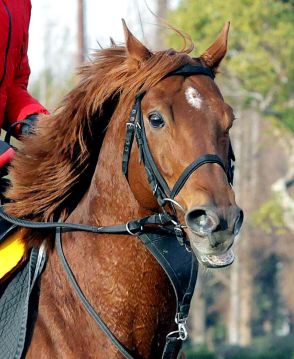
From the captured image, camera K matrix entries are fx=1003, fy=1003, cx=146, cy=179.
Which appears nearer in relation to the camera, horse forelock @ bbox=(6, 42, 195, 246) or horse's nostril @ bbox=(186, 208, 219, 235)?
horse's nostril @ bbox=(186, 208, 219, 235)

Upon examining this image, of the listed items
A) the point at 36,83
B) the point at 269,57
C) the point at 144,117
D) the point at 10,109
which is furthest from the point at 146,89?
the point at 36,83

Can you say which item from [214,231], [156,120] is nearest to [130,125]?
[156,120]

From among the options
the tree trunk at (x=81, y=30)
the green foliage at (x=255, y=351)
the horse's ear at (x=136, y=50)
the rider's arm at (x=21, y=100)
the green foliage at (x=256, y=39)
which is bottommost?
the green foliage at (x=255, y=351)

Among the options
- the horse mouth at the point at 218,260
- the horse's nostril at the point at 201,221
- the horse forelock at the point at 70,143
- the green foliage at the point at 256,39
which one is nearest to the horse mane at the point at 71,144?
the horse forelock at the point at 70,143

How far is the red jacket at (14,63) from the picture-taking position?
18.5ft

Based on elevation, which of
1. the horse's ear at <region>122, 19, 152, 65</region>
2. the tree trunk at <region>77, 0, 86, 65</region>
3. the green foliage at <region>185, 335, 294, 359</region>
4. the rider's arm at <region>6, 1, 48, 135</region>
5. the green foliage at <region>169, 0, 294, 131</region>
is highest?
the tree trunk at <region>77, 0, 86, 65</region>

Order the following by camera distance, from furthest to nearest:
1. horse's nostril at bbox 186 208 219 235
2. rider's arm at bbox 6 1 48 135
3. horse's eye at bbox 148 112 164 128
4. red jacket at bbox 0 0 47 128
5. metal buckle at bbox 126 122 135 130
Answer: rider's arm at bbox 6 1 48 135
red jacket at bbox 0 0 47 128
metal buckle at bbox 126 122 135 130
horse's eye at bbox 148 112 164 128
horse's nostril at bbox 186 208 219 235

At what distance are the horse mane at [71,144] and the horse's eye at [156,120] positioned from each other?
0.29m

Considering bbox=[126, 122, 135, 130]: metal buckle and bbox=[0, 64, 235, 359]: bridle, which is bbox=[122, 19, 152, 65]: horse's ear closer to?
bbox=[0, 64, 235, 359]: bridle

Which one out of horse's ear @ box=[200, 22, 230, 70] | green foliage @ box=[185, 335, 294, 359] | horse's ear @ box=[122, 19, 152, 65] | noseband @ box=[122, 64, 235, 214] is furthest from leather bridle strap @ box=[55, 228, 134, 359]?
green foliage @ box=[185, 335, 294, 359]

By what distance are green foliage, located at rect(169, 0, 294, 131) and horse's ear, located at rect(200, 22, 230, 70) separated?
16955mm

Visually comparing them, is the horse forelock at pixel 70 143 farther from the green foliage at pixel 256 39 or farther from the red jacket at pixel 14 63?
the green foliage at pixel 256 39

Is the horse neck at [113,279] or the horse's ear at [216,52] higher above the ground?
the horse's ear at [216,52]

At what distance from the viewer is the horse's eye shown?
15.4 feet
